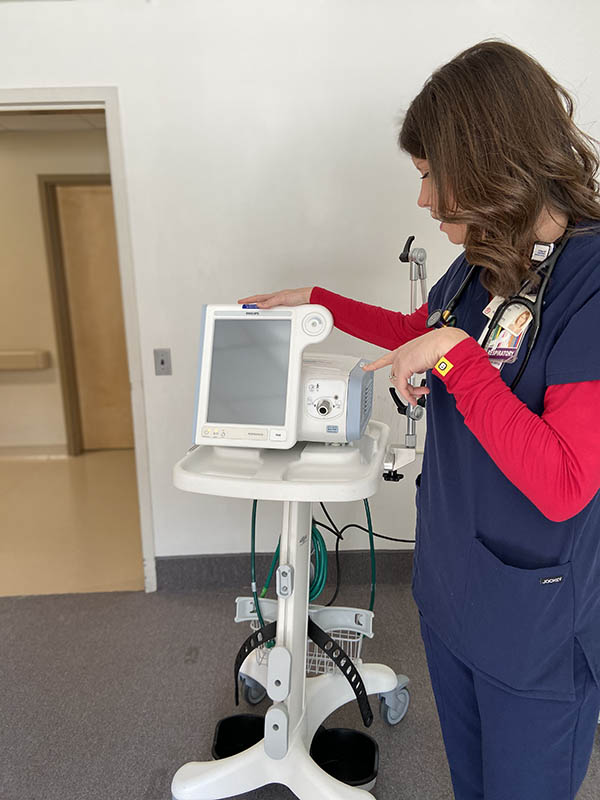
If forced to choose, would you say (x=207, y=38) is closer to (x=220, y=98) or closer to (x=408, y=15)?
(x=220, y=98)

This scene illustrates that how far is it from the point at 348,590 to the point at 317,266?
4.28 ft

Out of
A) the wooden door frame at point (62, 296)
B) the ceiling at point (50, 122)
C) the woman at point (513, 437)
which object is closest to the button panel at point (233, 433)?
the woman at point (513, 437)

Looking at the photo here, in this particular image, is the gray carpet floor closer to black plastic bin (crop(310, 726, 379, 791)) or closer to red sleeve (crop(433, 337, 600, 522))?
black plastic bin (crop(310, 726, 379, 791))

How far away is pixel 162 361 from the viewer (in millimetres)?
2238

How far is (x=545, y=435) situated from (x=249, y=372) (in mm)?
645

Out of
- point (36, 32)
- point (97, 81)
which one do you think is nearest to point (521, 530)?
point (97, 81)

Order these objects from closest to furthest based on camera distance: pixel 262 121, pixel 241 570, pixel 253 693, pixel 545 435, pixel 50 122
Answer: pixel 545 435, pixel 253 693, pixel 262 121, pixel 241 570, pixel 50 122

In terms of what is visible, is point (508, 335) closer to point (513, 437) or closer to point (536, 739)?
point (513, 437)

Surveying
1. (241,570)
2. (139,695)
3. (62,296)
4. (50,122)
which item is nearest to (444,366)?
(139,695)

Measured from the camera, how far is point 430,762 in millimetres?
1546

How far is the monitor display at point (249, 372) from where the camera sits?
1.18 meters

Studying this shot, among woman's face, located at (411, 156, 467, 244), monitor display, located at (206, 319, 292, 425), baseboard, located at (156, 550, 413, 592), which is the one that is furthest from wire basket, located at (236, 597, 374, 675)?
woman's face, located at (411, 156, 467, 244)

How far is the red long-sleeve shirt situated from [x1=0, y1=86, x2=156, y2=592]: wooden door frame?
5.45ft

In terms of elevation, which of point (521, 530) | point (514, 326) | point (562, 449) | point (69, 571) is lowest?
point (69, 571)
